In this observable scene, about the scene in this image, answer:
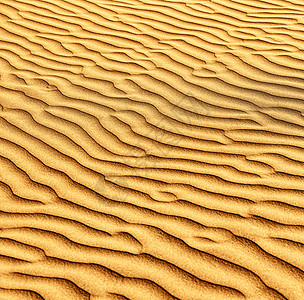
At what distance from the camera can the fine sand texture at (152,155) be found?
8.70 feet

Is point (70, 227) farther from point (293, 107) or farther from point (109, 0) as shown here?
point (109, 0)

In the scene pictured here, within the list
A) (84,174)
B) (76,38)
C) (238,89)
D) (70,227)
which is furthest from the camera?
(76,38)

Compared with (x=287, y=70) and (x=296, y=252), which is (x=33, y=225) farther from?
(x=287, y=70)

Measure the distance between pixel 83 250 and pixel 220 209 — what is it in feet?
2.61

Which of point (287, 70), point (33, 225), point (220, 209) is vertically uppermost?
point (287, 70)

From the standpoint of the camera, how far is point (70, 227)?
2.96 metres

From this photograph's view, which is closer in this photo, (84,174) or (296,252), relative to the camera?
(296,252)

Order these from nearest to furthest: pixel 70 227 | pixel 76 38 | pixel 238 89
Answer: pixel 70 227 < pixel 238 89 < pixel 76 38

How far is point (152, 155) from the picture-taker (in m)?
3.62

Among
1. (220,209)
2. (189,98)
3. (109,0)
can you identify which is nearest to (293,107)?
(189,98)

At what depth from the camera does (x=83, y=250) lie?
2.79m

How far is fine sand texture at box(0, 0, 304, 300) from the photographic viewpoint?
2.65 meters

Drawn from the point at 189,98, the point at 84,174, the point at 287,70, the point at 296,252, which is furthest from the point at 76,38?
the point at 296,252

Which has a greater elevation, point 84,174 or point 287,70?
point 287,70
